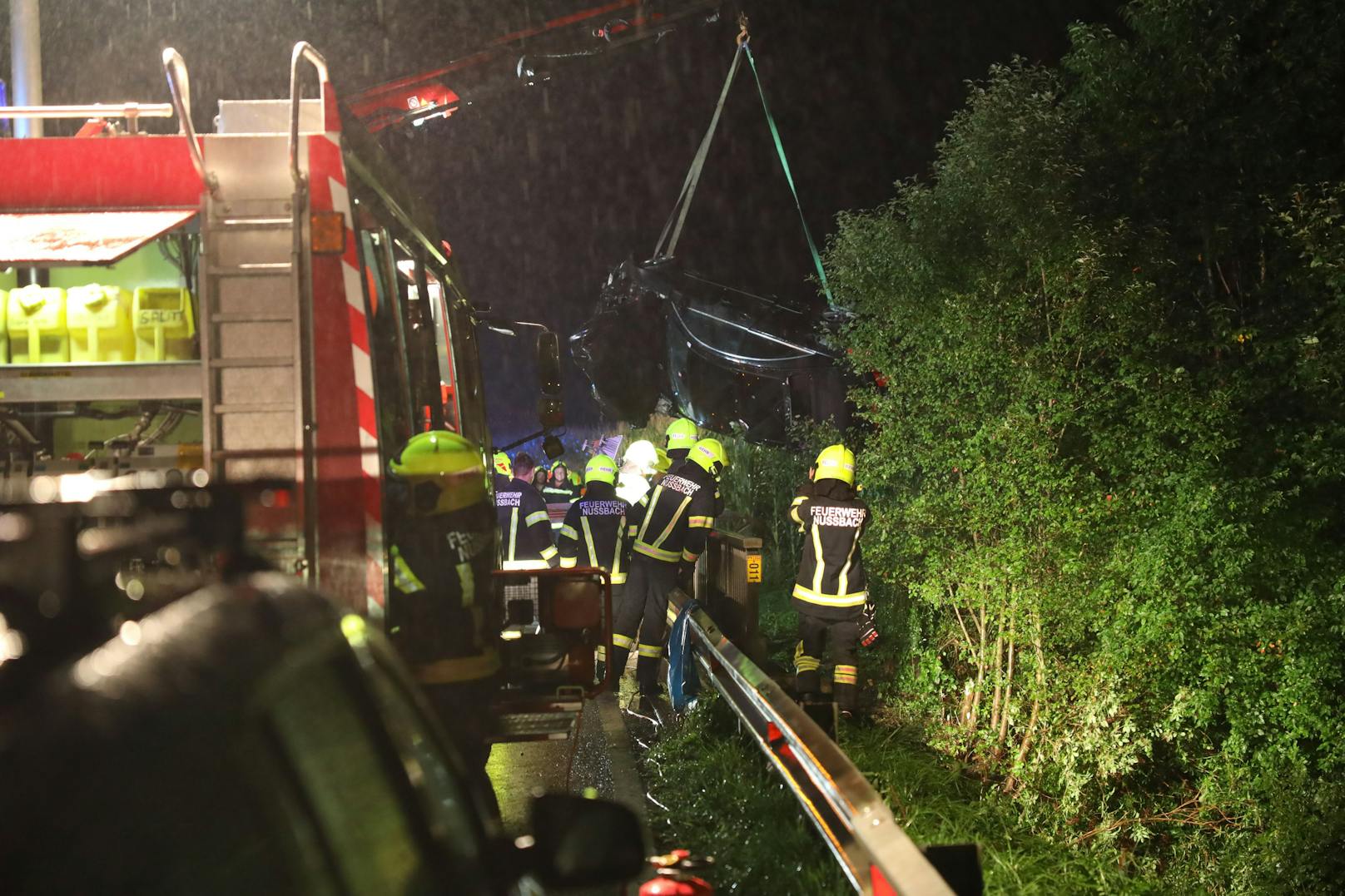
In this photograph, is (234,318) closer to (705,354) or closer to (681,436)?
(681,436)

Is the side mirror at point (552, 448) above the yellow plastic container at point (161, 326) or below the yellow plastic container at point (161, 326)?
below

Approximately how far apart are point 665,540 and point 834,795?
5713 mm

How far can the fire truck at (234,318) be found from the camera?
466 cm

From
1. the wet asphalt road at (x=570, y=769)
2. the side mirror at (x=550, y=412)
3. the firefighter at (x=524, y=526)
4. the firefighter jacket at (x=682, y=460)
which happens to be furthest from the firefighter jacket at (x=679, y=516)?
the firefighter at (x=524, y=526)

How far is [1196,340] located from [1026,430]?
3.87ft

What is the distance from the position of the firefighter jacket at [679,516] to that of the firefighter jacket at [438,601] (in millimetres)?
4627

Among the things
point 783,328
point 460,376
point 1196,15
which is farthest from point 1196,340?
point 783,328

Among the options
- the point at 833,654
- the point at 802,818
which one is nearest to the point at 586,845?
the point at 802,818

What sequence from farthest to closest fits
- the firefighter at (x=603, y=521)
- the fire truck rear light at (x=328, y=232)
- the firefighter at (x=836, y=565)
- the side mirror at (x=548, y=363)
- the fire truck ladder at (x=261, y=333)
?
the firefighter at (x=603, y=521)
the firefighter at (x=836, y=565)
the side mirror at (x=548, y=363)
the fire truck rear light at (x=328, y=232)
the fire truck ladder at (x=261, y=333)

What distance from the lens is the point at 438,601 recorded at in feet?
16.1

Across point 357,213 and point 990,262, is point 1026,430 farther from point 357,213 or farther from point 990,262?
point 357,213

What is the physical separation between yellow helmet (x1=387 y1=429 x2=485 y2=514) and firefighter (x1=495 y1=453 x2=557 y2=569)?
22.7 feet

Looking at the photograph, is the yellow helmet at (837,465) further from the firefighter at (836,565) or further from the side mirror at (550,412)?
the side mirror at (550,412)

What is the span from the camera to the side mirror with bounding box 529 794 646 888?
2.16 m
